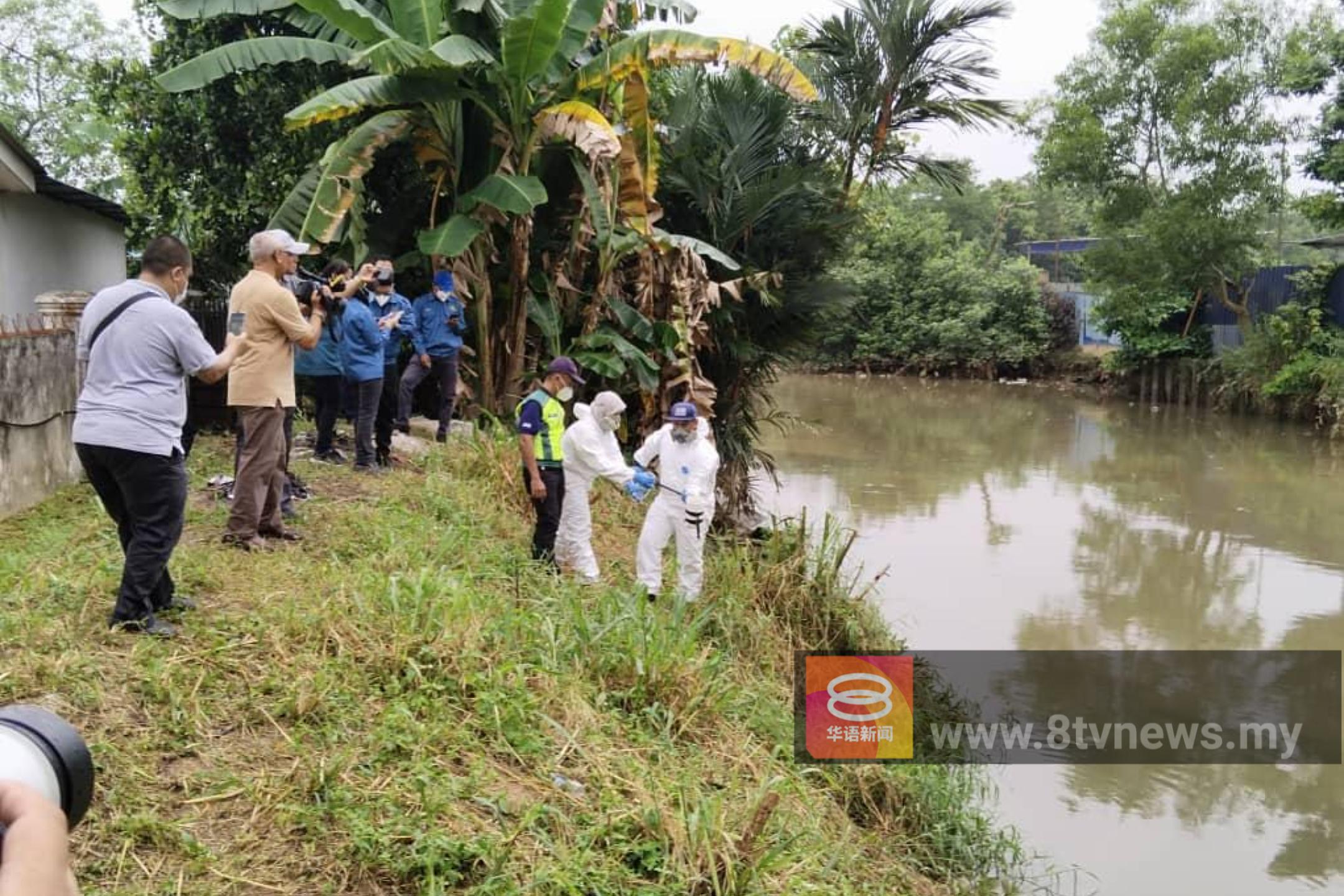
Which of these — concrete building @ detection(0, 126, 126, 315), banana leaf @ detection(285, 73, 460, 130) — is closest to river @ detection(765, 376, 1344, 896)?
banana leaf @ detection(285, 73, 460, 130)

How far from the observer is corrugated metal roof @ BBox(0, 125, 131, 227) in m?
9.21

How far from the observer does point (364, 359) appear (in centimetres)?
745

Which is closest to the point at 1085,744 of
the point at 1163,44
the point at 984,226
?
the point at 1163,44

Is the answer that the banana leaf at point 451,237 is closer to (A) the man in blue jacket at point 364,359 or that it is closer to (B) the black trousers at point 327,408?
(A) the man in blue jacket at point 364,359

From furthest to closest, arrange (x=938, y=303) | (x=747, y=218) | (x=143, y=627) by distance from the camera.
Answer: (x=938, y=303) < (x=747, y=218) < (x=143, y=627)

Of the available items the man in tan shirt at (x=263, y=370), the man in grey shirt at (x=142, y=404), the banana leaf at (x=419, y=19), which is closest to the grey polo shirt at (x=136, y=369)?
the man in grey shirt at (x=142, y=404)

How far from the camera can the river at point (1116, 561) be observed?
583cm

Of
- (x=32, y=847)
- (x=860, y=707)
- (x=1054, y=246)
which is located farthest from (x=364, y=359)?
(x=1054, y=246)

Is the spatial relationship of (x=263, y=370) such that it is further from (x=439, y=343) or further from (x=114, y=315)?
(x=439, y=343)

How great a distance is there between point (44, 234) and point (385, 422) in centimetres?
558

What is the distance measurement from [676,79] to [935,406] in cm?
1538

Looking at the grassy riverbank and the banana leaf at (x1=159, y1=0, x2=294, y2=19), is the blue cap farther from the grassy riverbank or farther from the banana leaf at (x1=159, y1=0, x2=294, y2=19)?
the banana leaf at (x1=159, y1=0, x2=294, y2=19)

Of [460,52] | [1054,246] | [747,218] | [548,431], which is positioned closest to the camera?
[548,431]

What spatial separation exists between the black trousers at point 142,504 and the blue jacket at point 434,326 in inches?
185
